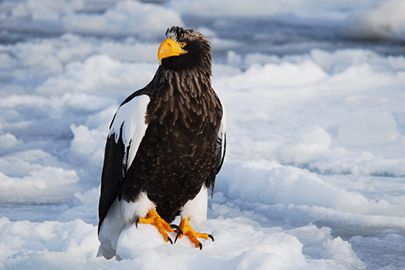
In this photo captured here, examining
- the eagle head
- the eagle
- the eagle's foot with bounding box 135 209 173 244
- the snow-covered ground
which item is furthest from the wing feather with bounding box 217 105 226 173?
the eagle's foot with bounding box 135 209 173 244

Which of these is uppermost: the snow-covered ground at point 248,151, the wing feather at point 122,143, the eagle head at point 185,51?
the eagle head at point 185,51

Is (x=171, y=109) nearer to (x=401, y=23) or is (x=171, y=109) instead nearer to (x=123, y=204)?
(x=123, y=204)

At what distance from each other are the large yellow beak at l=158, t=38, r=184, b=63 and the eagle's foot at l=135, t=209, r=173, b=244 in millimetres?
910

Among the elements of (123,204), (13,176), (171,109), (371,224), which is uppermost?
(171,109)

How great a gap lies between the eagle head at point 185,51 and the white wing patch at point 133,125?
255mm

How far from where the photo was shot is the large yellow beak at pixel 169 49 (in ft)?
8.56

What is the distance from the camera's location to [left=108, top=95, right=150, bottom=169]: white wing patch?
8.56 ft

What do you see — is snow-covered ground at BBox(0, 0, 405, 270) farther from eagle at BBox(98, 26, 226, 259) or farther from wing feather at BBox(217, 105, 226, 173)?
wing feather at BBox(217, 105, 226, 173)

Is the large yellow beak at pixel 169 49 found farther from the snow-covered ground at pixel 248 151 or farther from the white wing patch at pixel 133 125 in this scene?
the snow-covered ground at pixel 248 151

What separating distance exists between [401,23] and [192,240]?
11.5 meters

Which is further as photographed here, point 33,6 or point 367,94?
point 33,6

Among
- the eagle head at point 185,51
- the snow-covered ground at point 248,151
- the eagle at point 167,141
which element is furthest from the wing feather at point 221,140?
the snow-covered ground at point 248,151

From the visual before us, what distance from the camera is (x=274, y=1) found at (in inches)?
707

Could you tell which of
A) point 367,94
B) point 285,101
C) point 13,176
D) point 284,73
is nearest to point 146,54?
point 284,73
